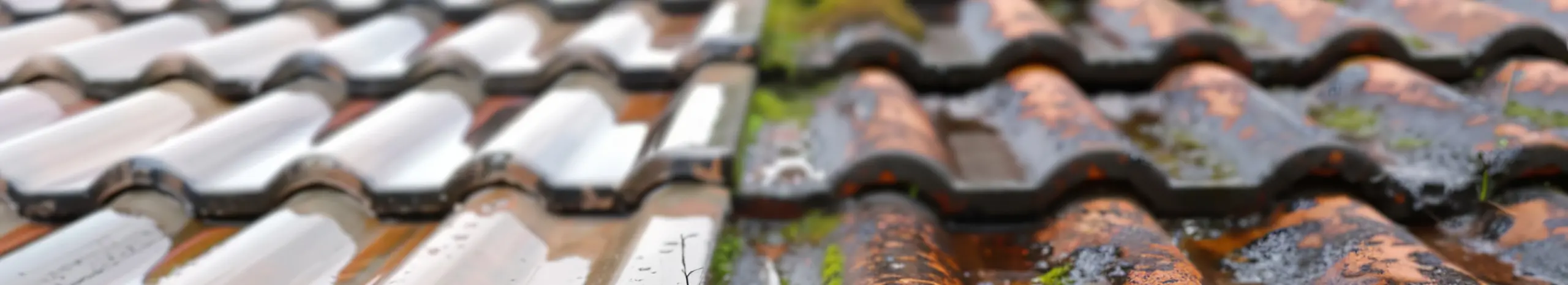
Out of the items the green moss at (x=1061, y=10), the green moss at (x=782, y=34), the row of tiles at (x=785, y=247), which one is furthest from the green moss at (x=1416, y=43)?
the green moss at (x=782, y=34)

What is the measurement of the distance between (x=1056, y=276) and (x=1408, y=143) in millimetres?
734

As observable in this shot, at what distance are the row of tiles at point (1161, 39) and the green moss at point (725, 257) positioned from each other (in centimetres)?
61

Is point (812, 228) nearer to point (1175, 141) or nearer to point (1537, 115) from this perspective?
point (1175, 141)

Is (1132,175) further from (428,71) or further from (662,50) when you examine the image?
(428,71)

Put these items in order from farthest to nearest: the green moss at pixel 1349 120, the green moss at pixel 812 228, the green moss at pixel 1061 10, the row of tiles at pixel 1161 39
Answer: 1. the green moss at pixel 1061 10
2. the row of tiles at pixel 1161 39
3. the green moss at pixel 1349 120
4. the green moss at pixel 812 228

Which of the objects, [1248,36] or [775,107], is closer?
[775,107]

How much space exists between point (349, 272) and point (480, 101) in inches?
25.7

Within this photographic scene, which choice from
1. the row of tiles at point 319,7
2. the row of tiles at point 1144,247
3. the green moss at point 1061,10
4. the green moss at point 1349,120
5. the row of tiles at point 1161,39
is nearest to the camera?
the row of tiles at point 1144,247

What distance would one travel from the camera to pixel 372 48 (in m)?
1.99

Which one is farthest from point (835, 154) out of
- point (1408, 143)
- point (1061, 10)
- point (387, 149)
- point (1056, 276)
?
point (1061, 10)

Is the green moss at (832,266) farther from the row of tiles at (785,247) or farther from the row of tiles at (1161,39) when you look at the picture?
the row of tiles at (1161,39)

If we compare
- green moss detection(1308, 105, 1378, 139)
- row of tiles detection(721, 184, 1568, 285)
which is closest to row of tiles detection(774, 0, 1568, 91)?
green moss detection(1308, 105, 1378, 139)

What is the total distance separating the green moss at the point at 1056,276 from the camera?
1.03 meters

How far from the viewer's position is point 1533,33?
1.51 meters
